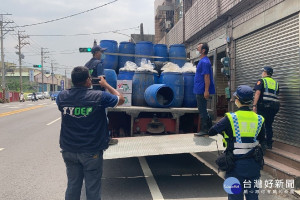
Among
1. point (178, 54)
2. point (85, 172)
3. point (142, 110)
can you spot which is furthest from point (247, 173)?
point (178, 54)

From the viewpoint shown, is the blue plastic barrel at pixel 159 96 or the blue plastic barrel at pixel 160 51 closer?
the blue plastic barrel at pixel 159 96

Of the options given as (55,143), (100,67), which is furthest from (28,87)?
(100,67)

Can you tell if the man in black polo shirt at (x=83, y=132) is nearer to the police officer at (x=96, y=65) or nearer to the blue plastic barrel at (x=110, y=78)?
the police officer at (x=96, y=65)

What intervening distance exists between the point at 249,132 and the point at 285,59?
15.1ft

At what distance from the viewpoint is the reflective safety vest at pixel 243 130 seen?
10.6 ft

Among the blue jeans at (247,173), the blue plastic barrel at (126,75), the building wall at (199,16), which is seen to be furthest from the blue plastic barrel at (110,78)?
the building wall at (199,16)

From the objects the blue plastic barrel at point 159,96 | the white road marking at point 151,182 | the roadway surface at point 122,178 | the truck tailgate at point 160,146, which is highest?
the blue plastic barrel at point 159,96

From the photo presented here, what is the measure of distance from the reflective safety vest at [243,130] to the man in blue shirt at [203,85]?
2273mm

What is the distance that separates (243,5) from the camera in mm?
9500

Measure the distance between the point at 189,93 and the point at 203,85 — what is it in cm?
120

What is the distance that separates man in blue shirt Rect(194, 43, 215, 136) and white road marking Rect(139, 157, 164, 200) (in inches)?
49.7

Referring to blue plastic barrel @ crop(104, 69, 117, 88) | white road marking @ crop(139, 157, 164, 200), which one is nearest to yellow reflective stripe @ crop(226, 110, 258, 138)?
white road marking @ crop(139, 157, 164, 200)

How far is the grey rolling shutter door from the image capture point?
6.65 metres

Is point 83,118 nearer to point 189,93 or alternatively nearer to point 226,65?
point 189,93
